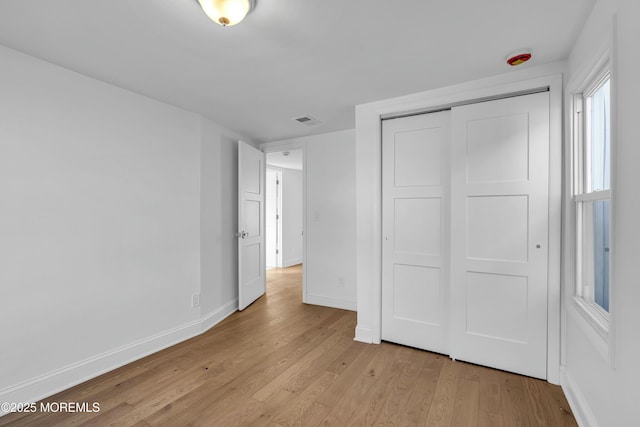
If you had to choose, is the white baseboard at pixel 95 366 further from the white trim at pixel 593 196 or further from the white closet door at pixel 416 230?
the white trim at pixel 593 196

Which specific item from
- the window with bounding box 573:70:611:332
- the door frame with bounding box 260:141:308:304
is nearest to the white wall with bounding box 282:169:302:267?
the door frame with bounding box 260:141:308:304

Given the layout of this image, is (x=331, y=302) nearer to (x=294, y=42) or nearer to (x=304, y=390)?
(x=304, y=390)

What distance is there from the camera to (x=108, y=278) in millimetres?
2336

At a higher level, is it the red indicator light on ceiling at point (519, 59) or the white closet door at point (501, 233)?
the red indicator light on ceiling at point (519, 59)

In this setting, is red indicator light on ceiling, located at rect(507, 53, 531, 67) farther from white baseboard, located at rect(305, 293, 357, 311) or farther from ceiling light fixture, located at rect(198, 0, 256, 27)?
white baseboard, located at rect(305, 293, 357, 311)

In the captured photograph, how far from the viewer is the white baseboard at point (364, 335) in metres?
2.77

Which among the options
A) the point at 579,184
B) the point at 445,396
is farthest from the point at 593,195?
the point at 445,396

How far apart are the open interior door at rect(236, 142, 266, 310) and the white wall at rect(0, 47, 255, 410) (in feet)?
1.68

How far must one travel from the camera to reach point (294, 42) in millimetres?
1765

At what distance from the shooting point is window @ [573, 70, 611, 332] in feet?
5.12

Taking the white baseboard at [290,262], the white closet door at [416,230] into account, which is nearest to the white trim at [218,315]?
the white closet door at [416,230]

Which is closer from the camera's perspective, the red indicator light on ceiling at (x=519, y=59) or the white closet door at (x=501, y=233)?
the red indicator light on ceiling at (x=519, y=59)

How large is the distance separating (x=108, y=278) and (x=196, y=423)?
1.36 meters

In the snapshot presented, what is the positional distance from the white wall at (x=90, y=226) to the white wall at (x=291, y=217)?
10.9 feet
